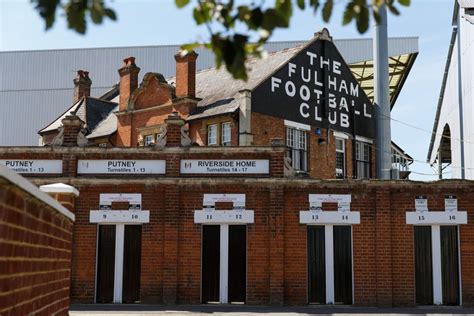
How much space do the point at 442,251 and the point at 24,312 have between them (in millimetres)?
16170

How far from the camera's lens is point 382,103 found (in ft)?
108

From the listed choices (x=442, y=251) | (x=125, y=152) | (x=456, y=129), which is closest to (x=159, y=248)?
(x=125, y=152)

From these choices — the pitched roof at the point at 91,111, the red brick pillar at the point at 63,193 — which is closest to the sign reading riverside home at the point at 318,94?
the pitched roof at the point at 91,111

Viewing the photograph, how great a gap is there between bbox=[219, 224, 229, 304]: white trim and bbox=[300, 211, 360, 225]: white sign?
7.27 ft

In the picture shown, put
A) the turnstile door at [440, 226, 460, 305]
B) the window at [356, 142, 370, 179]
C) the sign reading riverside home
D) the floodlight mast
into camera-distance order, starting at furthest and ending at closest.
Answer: the window at [356, 142, 370, 179]
the floodlight mast
the sign reading riverside home
the turnstile door at [440, 226, 460, 305]

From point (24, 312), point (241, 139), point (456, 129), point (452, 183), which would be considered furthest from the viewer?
point (456, 129)

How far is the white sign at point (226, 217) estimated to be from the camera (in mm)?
19000

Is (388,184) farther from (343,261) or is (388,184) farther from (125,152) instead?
(125,152)

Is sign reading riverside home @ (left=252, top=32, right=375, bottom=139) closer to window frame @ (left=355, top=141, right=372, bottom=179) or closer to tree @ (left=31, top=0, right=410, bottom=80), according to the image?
window frame @ (left=355, top=141, right=372, bottom=179)

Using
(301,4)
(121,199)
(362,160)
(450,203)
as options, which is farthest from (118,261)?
(301,4)

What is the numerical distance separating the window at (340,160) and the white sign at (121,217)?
14154mm

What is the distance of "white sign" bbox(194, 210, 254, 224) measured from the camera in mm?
19000

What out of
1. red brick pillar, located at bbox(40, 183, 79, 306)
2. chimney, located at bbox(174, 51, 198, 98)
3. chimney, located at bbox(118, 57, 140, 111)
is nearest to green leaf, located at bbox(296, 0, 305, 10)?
red brick pillar, located at bbox(40, 183, 79, 306)

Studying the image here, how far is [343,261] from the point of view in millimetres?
19078
